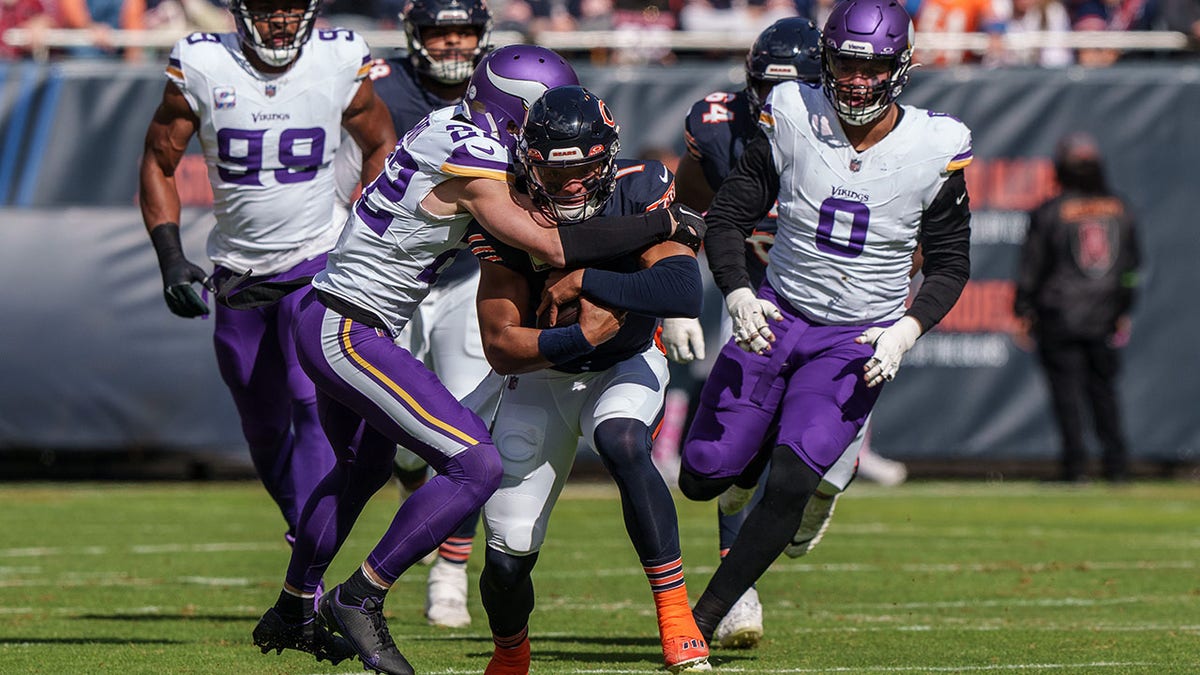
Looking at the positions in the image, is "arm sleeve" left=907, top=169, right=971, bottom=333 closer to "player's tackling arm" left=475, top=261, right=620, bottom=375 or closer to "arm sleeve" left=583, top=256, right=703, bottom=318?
"arm sleeve" left=583, top=256, right=703, bottom=318

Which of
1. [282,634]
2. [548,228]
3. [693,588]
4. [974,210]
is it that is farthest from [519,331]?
[974,210]

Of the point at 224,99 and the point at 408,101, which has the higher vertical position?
the point at 224,99

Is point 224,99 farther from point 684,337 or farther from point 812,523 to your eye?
point 812,523

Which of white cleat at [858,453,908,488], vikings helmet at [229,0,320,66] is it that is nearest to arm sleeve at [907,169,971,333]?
vikings helmet at [229,0,320,66]

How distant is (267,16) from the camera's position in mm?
6270

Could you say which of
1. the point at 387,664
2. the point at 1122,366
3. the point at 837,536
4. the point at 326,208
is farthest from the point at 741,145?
the point at 1122,366

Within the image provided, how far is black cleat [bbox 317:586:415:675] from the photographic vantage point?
4715mm

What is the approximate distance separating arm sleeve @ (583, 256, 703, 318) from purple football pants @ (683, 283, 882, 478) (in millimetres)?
737

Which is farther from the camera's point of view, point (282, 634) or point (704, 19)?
point (704, 19)

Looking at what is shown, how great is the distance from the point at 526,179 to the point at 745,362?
1169mm

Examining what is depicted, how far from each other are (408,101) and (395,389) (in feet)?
7.67

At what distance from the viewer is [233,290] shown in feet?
20.3

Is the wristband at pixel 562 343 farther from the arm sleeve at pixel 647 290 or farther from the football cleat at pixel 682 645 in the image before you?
the football cleat at pixel 682 645

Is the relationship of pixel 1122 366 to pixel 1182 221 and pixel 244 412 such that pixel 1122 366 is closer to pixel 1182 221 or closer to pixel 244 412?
pixel 1182 221
